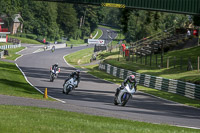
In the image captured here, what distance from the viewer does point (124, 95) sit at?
2152 cm

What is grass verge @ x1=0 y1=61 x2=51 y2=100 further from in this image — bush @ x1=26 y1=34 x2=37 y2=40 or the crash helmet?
bush @ x1=26 y1=34 x2=37 y2=40

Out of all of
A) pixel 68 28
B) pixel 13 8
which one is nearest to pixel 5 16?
pixel 13 8

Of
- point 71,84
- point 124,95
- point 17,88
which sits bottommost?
point 17,88

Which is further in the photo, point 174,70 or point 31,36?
point 31,36

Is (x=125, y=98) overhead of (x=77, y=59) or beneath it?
overhead

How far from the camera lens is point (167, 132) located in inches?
492

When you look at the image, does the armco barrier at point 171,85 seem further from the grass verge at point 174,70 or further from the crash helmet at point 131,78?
the crash helmet at point 131,78

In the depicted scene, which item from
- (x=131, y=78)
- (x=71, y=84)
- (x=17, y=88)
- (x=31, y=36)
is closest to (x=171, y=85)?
(x=71, y=84)

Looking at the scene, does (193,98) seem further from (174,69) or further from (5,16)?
(5,16)

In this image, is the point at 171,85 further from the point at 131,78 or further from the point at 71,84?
the point at 131,78

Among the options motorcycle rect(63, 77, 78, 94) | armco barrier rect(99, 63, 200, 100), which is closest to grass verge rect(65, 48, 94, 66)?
armco barrier rect(99, 63, 200, 100)

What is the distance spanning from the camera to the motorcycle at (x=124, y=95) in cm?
2127

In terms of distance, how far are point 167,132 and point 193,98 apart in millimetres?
17055

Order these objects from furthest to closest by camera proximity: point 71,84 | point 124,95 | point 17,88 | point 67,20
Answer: point 67,20, point 17,88, point 71,84, point 124,95
